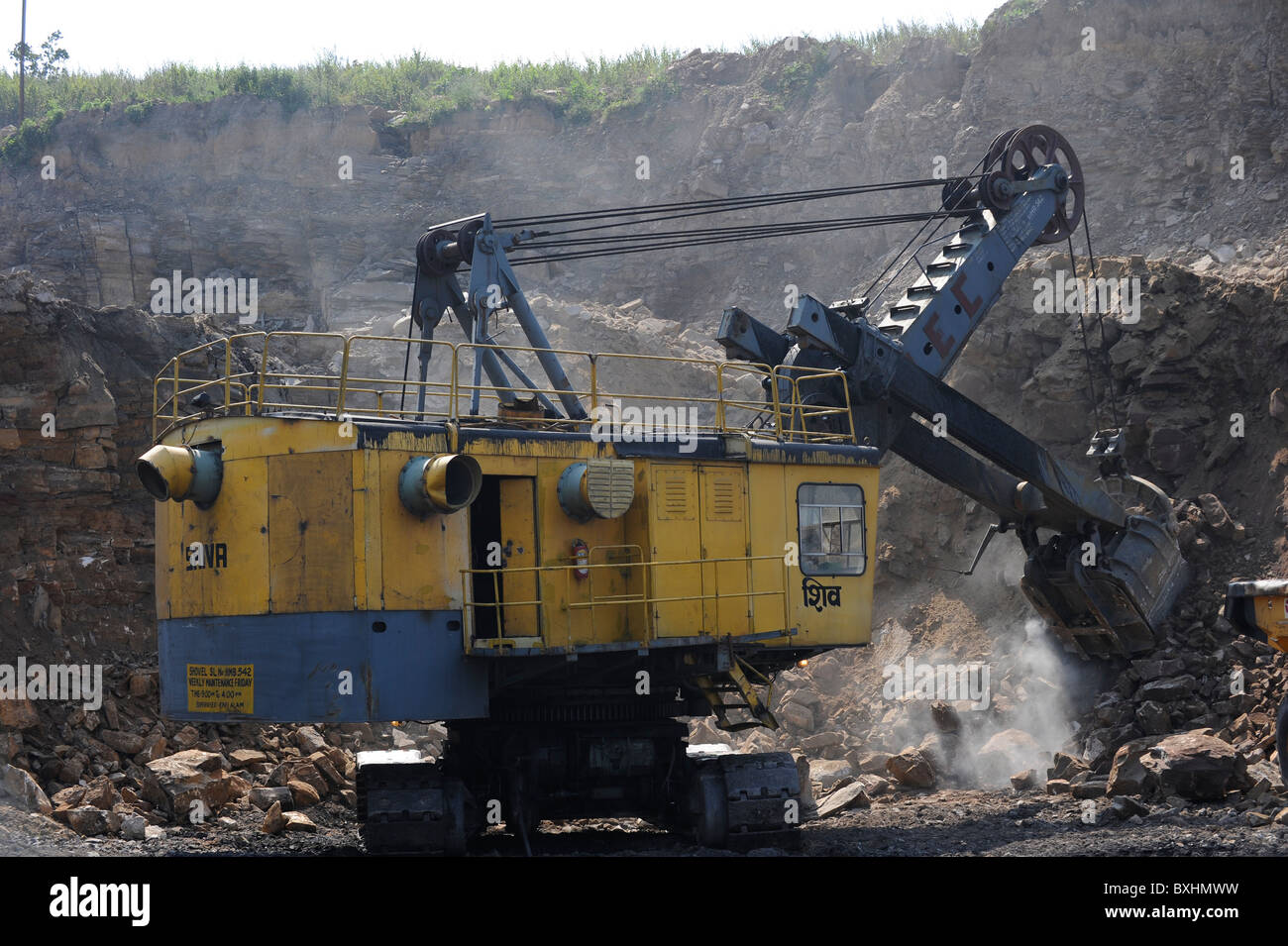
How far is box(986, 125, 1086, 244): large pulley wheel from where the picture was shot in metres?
17.5

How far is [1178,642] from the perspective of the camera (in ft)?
56.5

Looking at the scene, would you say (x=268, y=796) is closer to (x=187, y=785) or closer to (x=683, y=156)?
(x=187, y=785)

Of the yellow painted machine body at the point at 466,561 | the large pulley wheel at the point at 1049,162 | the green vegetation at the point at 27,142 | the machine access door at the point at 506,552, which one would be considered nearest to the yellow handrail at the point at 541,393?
the yellow painted machine body at the point at 466,561

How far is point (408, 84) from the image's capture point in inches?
1695

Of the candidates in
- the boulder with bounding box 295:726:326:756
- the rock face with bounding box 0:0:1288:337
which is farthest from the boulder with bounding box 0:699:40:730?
the rock face with bounding box 0:0:1288:337

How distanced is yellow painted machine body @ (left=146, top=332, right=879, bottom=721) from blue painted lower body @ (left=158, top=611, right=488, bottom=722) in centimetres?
2

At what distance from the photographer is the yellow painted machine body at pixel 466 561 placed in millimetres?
11328

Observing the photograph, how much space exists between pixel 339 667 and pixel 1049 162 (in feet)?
38.8

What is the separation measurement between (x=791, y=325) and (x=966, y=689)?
23.8 feet

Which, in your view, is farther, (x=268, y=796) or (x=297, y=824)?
(x=268, y=796)

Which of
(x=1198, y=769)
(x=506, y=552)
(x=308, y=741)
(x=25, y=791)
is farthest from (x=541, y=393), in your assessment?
(x=1198, y=769)

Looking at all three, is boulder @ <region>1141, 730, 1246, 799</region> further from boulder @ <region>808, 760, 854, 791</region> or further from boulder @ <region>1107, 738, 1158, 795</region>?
boulder @ <region>808, 760, 854, 791</region>

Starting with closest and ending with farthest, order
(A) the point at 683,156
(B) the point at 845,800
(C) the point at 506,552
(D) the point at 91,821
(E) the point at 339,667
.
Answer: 1. (E) the point at 339,667
2. (C) the point at 506,552
3. (D) the point at 91,821
4. (B) the point at 845,800
5. (A) the point at 683,156

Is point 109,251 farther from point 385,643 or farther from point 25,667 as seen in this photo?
point 385,643
